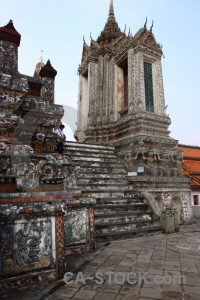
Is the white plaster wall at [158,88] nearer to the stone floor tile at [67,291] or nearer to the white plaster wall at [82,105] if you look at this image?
the white plaster wall at [82,105]

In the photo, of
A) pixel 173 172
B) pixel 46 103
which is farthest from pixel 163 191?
pixel 46 103

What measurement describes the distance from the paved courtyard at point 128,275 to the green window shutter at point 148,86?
8034mm

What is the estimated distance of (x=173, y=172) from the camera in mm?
9188

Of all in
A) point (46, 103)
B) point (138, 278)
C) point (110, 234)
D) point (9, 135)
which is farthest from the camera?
point (46, 103)

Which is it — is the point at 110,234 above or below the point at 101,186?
below

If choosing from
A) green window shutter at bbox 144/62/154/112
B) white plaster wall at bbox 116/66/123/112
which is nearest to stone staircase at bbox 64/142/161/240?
green window shutter at bbox 144/62/154/112

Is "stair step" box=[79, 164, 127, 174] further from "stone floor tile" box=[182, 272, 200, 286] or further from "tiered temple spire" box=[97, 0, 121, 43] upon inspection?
"tiered temple spire" box=[97, 0, 121, 43]

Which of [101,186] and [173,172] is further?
[173,172]

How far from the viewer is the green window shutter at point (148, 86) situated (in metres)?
11.8

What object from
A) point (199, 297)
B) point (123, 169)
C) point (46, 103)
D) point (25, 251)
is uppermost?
point (46, 103)

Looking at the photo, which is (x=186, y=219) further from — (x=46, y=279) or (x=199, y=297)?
(x=46, y=279)

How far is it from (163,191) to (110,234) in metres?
3.57

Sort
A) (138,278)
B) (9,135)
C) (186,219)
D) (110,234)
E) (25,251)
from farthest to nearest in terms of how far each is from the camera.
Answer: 1. (186,219)
2. (110,234)
3. (9,135)
4. (138,278)
5. (25,251)

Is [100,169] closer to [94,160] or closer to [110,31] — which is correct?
[94,160]
